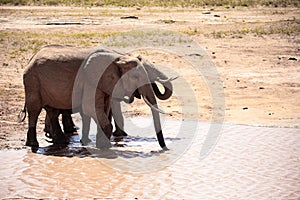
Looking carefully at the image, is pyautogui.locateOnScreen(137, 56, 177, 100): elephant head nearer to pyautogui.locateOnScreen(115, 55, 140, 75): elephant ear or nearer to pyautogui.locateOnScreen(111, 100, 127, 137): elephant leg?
pyautogui.locateOnScreen(115, 55, 140, 75): elephant ear

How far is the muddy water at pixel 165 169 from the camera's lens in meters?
7.48

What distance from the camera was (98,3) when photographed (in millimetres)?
34938

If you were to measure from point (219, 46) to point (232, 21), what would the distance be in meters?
7.14

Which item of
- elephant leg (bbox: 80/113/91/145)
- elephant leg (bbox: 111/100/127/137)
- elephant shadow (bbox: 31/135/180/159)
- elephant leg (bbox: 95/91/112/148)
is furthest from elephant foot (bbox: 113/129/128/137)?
elephant leg (bbox: 95/91/112/148)

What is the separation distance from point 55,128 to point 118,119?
1259 mm

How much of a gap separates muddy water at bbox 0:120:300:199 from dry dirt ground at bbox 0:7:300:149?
1.02 m

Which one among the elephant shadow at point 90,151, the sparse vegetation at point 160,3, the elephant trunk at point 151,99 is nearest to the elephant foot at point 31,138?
the elephant shadow at point 90,151

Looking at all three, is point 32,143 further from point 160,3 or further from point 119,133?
point 160,3

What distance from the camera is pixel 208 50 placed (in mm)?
18297

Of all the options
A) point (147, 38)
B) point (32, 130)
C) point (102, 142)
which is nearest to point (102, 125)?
point (102, 142)

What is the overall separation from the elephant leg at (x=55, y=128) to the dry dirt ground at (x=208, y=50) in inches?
23.8

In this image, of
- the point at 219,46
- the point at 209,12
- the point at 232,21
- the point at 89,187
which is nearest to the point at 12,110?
the point at 89,187

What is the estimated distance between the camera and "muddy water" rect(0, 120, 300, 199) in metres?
7.48

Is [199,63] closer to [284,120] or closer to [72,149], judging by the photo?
[284,120]
